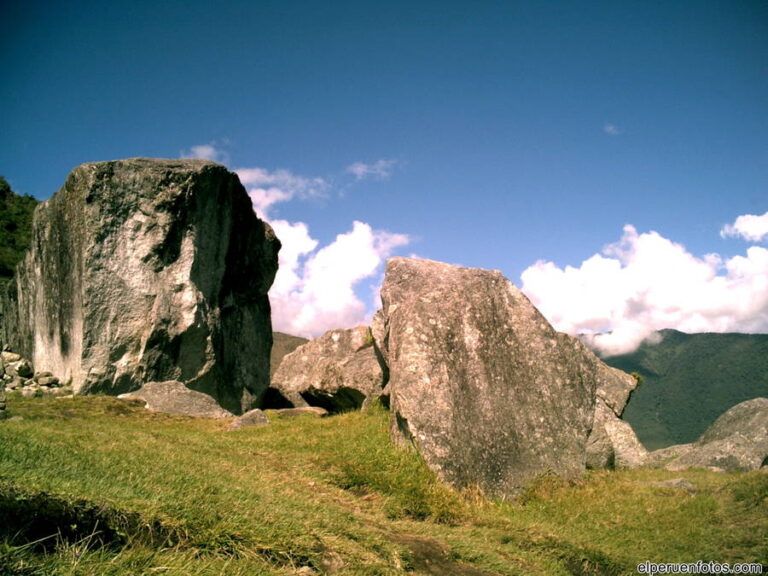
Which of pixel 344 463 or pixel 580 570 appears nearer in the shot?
pixel 580 570

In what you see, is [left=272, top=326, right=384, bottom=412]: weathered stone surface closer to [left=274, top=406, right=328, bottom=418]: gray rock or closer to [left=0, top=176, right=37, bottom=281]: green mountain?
[left=274, top=406, right=328, bottom=418]: gray rock

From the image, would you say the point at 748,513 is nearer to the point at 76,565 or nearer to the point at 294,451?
the point at 294,451

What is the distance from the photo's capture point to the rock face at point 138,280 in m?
20.7

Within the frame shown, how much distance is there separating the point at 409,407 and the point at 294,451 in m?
2.46

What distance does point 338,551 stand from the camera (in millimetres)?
5105

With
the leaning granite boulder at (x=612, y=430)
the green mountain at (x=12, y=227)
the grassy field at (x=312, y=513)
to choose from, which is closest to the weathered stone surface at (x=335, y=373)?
the grassy field at (x=312, y=513)

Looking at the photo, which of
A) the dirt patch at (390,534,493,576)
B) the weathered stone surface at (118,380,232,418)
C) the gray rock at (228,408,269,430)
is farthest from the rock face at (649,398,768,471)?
the weathered stone surface at (118,380,232,418)

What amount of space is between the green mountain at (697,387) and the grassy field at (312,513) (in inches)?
4978

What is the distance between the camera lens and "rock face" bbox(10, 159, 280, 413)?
2067cm

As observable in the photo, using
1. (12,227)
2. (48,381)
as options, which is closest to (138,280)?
(48,381)

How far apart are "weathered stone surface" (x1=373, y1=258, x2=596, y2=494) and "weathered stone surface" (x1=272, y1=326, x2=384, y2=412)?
4.13m

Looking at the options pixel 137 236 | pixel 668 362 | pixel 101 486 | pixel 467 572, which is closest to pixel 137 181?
pixel 137 236

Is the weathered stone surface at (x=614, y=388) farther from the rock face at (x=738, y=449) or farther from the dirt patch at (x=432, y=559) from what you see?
the dirt patch at (x=432, y=559)

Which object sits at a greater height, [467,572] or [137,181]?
[137,181]
